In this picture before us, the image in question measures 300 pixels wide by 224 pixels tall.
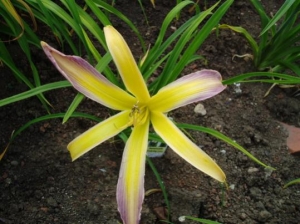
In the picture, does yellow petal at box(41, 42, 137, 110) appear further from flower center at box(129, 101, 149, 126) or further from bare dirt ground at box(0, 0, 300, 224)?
bare dirt ground at box(0, 0, 300, 224)

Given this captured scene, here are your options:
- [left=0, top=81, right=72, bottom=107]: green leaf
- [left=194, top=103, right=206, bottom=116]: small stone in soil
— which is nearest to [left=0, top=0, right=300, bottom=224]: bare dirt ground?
[left=194, top=103, right=206, bottom=116]: small stone in soil

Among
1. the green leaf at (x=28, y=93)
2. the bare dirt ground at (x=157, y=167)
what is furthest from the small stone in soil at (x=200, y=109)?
the green leaf at (x=28, y=93)

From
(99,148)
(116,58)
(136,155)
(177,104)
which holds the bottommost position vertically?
(99,148)

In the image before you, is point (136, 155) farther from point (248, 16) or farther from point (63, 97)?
point (248, 16)

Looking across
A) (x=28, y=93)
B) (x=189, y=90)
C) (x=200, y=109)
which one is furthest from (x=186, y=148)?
(x=200, y=109)

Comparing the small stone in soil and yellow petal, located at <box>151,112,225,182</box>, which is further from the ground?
yellow petal, located at <box>151,112,225,182</box>

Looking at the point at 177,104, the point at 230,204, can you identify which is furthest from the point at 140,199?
the point at 230,204
